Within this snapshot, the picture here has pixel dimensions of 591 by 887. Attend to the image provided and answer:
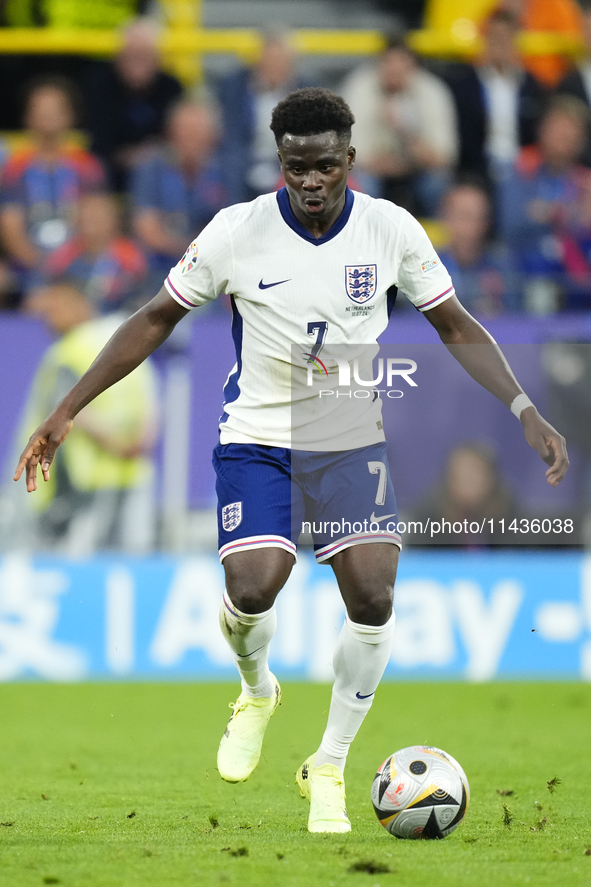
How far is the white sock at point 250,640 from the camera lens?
507 centimetres

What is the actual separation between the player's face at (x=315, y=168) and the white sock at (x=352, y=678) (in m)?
1.63

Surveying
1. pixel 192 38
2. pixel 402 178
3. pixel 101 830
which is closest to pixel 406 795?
pixel 101 830

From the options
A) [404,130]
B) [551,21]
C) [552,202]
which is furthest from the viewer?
[551,21]

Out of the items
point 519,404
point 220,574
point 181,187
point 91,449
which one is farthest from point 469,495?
point 519,404

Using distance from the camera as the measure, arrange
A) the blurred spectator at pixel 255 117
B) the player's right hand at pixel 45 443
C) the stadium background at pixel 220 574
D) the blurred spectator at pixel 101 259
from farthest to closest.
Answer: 1. the blurred spectator at pixel 255 117
2. the blurred spectator at pixel 101 259
3. the stadium background at pixel 220 574
4. the player's right hand at pixel 45 443

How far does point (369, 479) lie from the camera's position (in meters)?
4.98

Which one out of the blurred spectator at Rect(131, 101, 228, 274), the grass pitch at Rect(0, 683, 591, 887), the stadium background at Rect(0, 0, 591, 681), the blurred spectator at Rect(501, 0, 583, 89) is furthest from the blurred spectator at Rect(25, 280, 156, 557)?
the blurred spectator at Rect(501, 0, 583, 89)

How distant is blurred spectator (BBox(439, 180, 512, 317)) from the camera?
10.4m

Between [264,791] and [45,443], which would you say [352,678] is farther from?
[45,443]

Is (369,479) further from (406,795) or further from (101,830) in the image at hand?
(101,830)

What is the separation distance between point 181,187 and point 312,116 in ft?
22.6

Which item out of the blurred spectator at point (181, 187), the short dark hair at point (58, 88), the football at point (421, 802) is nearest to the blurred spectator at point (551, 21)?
the blurred spectator at point (181, 187)

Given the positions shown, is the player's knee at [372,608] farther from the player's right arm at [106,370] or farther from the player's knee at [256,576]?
the player's right arm at [106,370]

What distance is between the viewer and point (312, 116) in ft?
15.5
